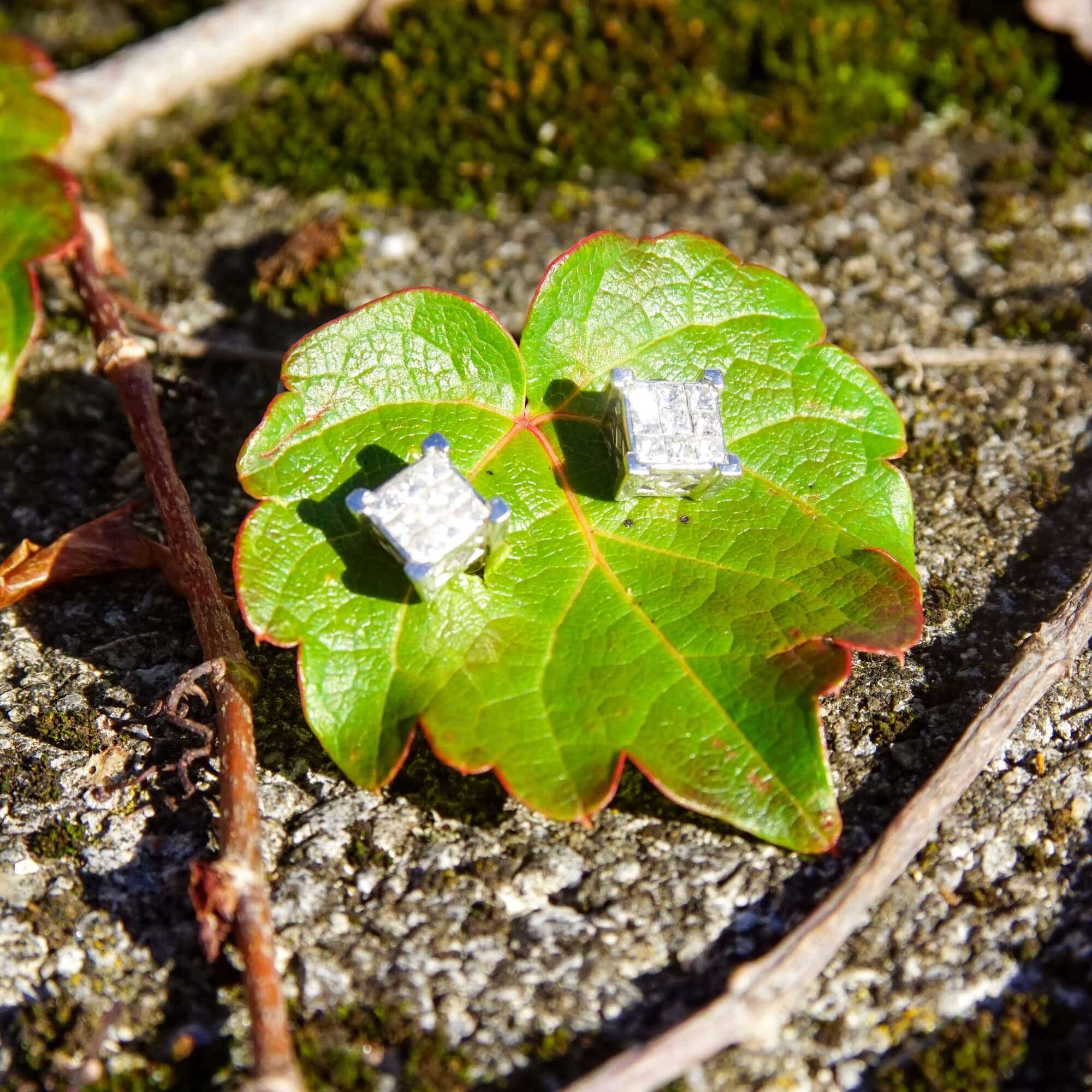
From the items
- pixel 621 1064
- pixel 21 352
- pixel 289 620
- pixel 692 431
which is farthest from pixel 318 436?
pixel 621 1064

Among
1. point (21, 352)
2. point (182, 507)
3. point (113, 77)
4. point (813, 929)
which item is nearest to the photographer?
point (813, 929)

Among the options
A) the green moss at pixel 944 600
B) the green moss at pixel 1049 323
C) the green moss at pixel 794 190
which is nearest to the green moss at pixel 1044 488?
the green moss at pixel 944 600

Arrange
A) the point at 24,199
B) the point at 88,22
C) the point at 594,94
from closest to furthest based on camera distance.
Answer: the point at 24,199
the point at 594,94
the point at 88,22

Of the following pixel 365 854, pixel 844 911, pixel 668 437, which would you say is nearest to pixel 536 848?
pixel 365 854

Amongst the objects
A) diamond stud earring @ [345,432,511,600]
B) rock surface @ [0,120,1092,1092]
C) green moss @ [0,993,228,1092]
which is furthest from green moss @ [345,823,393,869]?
diamond stud earring @ [345,432,511,600]

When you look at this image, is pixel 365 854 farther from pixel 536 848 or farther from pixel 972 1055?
pixel 972 1055

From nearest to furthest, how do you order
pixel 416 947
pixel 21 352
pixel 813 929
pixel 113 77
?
pixel 813 929 → pixel 416 947 → pixel 21 352 → pixel 113 77

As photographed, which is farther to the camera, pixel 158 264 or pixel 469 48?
pixel 469 48

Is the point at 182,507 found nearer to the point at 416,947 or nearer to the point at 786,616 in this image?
the point at 416,947
